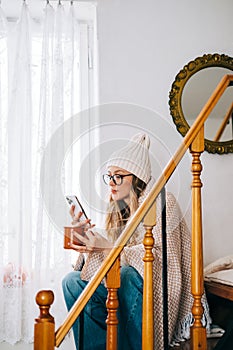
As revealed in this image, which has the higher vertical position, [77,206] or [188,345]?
[77,206]

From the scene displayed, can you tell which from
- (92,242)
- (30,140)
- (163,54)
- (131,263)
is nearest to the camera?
(92,242)

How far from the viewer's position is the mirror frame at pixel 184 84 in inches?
131

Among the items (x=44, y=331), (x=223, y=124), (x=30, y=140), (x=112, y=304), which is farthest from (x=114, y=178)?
(x=223, y=124)

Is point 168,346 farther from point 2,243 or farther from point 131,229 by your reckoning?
point 2,243

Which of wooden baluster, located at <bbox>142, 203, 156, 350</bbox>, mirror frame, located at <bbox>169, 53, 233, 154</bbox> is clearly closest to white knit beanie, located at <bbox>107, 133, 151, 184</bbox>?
wooden baluster, located at <bbox>142, 203, 156, 350</bbox>

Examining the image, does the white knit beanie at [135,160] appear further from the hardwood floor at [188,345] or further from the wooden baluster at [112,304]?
the hardwood floor at [188,345]

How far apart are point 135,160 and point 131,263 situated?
0.43 metres

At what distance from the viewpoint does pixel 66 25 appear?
3320 millimetres

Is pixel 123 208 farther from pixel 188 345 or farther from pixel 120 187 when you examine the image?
pixel 188 345

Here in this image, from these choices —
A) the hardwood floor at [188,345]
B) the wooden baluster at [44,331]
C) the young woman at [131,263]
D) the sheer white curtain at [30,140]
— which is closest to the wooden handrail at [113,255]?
the wooden baluster at [44,331]

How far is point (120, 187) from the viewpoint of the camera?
236cm

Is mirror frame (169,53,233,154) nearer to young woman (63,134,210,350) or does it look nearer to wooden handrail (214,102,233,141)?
wooden handrail (214,102,233,141)

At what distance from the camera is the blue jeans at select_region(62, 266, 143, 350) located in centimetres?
225

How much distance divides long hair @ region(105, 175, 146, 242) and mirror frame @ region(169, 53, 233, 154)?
988 mm
